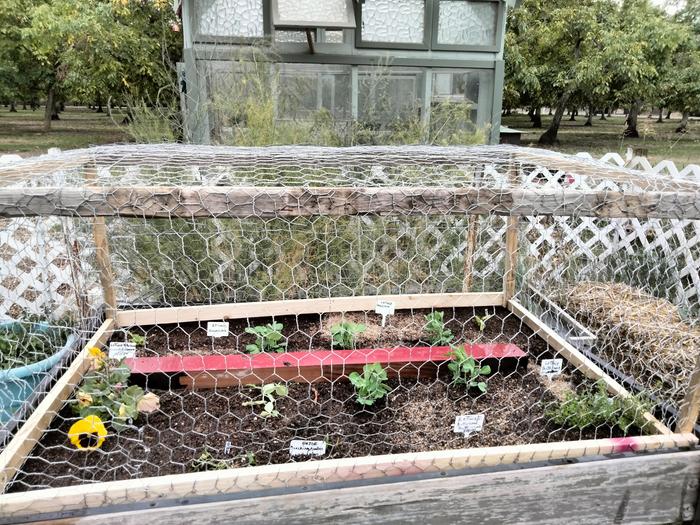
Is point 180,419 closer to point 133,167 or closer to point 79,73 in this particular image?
point 133,167

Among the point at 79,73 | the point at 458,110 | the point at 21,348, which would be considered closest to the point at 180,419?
the point at 21,348

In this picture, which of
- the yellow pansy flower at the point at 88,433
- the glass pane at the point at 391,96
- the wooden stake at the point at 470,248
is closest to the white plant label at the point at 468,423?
the yellow pansy flower at the point at 88,433

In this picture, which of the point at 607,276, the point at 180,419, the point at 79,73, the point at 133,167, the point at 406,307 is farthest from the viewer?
the point at 79,73

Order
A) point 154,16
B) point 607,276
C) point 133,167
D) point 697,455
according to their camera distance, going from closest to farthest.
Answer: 1. point 697,455
2. point 133,167
3. point 607,276
4. point 154,16

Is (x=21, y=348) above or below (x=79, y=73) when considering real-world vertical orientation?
below

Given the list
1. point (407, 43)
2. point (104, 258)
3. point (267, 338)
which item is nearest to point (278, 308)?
point (267, 338)

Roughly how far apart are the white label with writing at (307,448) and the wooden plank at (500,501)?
196 mm

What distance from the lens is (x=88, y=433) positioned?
1.53 metres

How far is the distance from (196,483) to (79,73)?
9347 mm

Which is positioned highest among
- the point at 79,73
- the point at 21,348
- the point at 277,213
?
the point at 79,73

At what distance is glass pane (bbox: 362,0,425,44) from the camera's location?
4883 mm

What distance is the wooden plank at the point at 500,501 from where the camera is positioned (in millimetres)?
1291

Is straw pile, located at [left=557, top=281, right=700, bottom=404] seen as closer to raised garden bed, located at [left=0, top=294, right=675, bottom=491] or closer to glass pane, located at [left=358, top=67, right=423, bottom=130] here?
raised garden bed, located at [left=0, top=294, right=675, bottom=491]

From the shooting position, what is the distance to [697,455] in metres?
1.49
